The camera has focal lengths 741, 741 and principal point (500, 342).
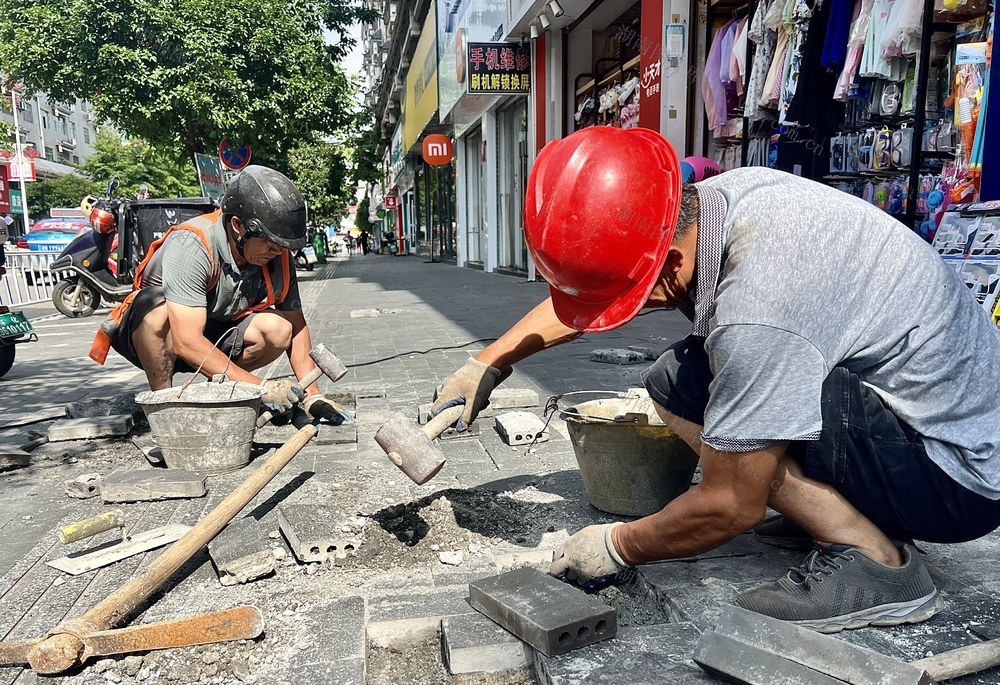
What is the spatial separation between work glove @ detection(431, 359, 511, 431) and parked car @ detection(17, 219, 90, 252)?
23617 millimetres

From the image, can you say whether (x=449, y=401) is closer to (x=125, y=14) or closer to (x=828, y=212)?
(x=828, y=212)

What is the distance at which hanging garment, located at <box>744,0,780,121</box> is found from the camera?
664 cm

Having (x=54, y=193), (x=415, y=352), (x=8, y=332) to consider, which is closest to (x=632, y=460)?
(x=415, y=352)

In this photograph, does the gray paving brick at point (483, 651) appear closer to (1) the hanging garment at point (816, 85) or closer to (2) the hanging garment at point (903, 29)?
(2) the hanging garment at point (903, 29)

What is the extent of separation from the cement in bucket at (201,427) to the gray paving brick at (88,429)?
956 mm

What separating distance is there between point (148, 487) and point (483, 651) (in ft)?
6.60

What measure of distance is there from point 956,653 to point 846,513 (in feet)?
1.33

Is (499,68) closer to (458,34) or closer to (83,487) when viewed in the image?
(458,34)

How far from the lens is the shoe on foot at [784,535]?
259 centimetres

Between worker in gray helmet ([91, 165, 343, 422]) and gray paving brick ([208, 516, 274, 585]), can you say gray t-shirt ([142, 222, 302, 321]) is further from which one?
gray paving brick ([208, 516, 274, 585])

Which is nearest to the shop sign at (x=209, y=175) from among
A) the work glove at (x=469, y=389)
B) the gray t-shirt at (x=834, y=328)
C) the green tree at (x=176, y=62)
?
the green tree at (x=176, y=62)

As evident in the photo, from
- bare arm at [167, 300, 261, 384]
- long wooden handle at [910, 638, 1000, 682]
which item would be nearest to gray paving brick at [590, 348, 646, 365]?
bare arm at [167, 300, 261, 384]

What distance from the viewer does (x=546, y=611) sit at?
204 cm

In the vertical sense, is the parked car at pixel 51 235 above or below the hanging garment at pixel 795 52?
below
